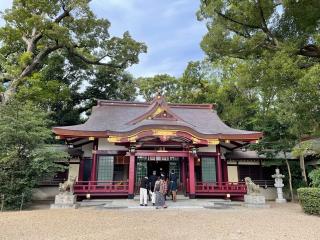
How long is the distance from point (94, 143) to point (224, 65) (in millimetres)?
20789

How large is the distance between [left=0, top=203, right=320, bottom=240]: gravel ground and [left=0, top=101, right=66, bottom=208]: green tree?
2009mm

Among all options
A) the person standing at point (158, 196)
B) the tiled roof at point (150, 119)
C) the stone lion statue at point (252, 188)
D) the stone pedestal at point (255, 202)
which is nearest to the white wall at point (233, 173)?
the tiled roof at point (150, 119)

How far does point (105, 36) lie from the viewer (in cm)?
2277

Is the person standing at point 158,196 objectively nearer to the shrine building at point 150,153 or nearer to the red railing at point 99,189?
the shrine building at point 150,153

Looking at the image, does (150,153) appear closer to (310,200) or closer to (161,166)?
(161,166)

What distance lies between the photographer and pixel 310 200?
10.4 meters

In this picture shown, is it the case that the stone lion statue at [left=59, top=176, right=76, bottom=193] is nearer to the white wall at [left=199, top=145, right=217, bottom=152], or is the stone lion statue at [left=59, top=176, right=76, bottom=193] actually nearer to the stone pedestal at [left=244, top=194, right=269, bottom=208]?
the white wall at [left=199, top=145, right=217, bottom=152]

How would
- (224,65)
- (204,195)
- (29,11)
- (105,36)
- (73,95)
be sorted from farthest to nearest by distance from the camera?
(224,65)
(73,95)
(105,36)
(29,11)
(204,195)

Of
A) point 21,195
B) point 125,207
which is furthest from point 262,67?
point 21,195

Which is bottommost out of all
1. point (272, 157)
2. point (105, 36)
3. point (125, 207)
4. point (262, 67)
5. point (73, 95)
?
point (125, 207)

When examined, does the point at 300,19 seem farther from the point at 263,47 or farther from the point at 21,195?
the point at 21,195

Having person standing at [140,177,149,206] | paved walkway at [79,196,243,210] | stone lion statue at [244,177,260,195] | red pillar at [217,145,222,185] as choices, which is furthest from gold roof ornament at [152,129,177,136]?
stone lion statue at [244,177,260,195]

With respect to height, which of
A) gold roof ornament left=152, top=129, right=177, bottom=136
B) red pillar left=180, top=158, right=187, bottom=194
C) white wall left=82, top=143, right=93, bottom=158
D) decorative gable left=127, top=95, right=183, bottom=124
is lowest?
red pillar left=180, top=158, right=187, bottom=194

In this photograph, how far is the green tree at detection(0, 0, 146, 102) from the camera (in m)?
19.4
